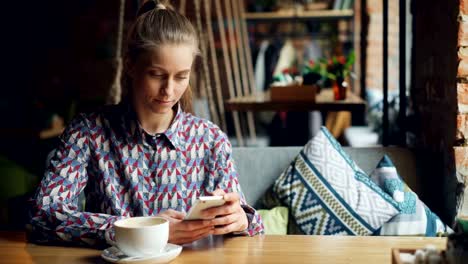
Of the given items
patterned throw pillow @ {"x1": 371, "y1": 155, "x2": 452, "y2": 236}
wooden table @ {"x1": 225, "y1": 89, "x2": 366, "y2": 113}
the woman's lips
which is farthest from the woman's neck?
wooden table @ {"x1": 225, "y1": 89, "x2": 366, "y2": 113}

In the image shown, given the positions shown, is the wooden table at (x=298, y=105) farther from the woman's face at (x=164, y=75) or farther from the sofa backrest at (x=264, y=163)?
the woman's face at (x=164, y=75)

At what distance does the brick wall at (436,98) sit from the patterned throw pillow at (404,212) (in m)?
0.07

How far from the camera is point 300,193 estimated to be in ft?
6.50

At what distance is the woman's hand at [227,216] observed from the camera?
1255 millimetres

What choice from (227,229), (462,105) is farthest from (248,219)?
(462,105)

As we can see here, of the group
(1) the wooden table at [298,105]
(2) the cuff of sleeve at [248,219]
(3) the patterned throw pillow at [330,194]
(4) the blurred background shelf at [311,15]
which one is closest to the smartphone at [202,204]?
(2) the cuff of sleeve at [248,219]

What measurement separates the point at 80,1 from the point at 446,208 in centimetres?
470

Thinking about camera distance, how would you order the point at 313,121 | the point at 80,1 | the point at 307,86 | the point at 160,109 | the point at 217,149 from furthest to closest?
the point at 80,1, the point at 313,121, the point at 307,86, the point at 217,149, the point at 160,109

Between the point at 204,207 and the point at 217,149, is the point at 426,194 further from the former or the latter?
the point at 204,207

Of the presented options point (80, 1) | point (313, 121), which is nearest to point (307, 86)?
point (313, 121)

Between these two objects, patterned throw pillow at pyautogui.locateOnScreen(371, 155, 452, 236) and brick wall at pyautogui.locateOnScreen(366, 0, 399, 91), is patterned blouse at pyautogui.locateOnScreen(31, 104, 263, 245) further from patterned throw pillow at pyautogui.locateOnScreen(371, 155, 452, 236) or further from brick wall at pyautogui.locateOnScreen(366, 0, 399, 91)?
brick wall at pyautogui.locateOnScreen(366, 0, 399, 91)

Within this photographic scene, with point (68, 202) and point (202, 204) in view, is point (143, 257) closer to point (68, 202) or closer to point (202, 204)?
point (202, 204)

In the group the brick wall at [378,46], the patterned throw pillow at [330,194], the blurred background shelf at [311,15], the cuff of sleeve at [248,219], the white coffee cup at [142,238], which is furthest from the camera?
the brick wall at [378,46]

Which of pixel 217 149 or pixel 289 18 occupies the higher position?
pixel 289 18
